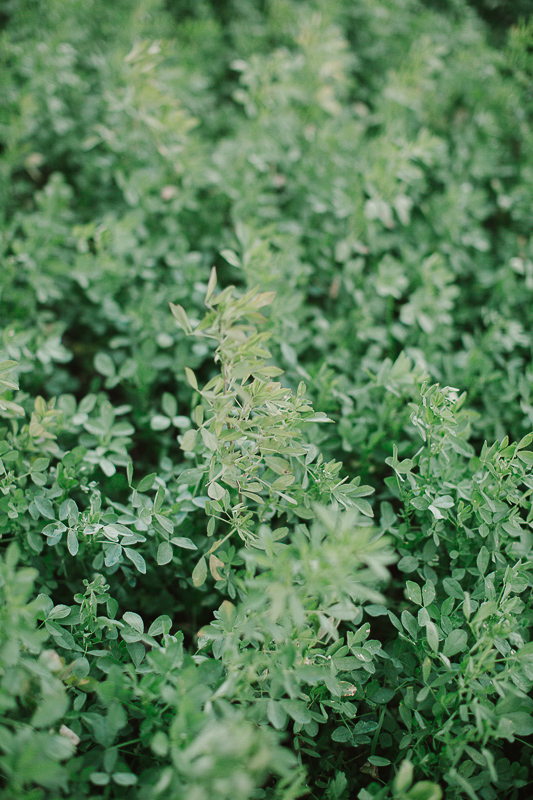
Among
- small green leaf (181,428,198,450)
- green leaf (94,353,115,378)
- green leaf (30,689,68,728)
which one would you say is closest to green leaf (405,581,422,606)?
small green leaf (181,428,198,450)

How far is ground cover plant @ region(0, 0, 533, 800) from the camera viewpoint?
118cm

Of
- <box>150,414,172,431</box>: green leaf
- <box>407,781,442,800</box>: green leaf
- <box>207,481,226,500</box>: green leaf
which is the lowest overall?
<box>407,781,442,800</box>: green leaf

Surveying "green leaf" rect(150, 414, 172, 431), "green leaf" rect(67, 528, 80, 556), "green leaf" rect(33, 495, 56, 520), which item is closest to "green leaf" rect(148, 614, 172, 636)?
"green leaf" rect(67, 528, 80, 556)

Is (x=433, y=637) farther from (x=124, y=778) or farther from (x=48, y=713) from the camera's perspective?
(x=48, y=713)

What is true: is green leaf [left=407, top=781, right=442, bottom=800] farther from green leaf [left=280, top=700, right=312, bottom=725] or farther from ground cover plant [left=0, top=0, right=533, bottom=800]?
green leaf [left=280, top=700, right=312, bottom=725]

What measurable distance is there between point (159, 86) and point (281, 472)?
2007 mm

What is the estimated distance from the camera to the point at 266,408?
58.0 inches

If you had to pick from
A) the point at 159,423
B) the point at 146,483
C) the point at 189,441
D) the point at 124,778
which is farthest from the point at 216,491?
the point at 124,778

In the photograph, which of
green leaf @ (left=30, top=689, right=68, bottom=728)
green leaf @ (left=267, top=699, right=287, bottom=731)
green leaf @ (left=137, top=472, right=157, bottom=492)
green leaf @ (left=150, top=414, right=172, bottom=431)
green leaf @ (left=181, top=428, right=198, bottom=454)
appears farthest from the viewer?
green leaf @ (left=150, top=414, right=172, bottom=431)

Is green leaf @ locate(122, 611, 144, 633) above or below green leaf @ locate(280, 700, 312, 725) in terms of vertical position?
below

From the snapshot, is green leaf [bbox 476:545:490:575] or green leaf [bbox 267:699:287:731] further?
green leaf [bbox 476:545:490:575]

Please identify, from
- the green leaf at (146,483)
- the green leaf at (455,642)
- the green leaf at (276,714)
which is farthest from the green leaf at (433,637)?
the green leaf at (146,483)

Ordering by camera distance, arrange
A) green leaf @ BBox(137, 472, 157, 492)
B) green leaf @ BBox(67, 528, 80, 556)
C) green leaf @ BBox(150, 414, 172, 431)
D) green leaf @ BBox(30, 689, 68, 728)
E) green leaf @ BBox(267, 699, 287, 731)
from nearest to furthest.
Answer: green leaf @ BBox(30, 689, 68, 728)
green leaf @ BBox(267, 699, 287, 731)
green leaf @ BBox(67, 528, 80, 556)
green leaf @ BBox(137, 472, 157, 492)
green leaf @ BBox(150, 414, 172, 431)

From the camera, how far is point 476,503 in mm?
1469
